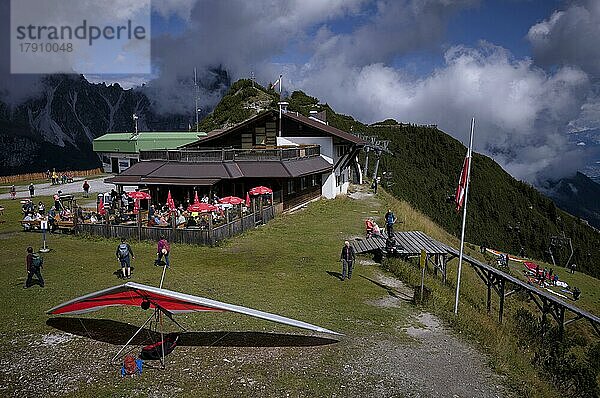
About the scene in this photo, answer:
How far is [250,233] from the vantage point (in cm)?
2797

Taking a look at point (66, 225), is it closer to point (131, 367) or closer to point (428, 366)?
point (131, 367)

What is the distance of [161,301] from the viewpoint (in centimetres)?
1202

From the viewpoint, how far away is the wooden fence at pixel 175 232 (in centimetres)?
2473

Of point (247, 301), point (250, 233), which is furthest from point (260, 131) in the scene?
point (247, 301)

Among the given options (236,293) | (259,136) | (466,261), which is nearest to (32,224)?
(236,293)

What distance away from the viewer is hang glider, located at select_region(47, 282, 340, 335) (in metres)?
11.5

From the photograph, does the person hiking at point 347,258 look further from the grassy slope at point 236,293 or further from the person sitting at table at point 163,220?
the person sitting at table at point 163,220

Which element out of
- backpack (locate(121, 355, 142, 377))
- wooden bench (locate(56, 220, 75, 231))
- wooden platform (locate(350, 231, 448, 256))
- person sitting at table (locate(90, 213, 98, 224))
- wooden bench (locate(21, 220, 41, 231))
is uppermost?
person sitting at table (locate(90, 213, 98, 224))

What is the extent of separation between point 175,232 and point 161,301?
13575 millimetres

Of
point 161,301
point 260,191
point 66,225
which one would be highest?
point 260,191

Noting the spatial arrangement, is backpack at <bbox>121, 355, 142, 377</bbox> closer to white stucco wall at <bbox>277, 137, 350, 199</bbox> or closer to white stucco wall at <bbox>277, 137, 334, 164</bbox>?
white stucco wall at <bbox>277, 137, 350, 199</bbox>

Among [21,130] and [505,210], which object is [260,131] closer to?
[21,130]

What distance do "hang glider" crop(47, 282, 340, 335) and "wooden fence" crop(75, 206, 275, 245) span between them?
455 inches

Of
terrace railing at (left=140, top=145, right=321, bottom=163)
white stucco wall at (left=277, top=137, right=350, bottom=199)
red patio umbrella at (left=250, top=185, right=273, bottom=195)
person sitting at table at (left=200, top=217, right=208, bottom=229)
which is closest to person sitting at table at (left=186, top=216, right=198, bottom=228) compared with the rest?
person sitting at table at (left=200, top=217, right=208, bottom=229)
